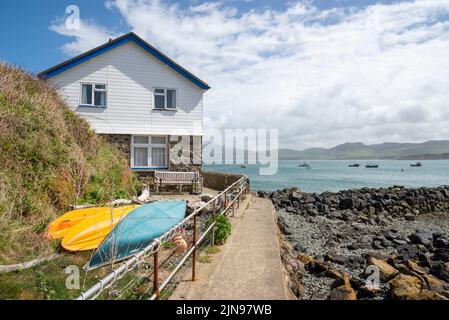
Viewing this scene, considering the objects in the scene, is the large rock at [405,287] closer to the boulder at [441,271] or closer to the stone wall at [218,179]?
the boulder at [441,271]

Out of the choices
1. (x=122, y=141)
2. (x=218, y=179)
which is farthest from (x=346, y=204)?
(x=122, y=141)

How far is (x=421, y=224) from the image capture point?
18.7m

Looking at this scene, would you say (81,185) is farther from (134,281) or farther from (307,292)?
(307,292)

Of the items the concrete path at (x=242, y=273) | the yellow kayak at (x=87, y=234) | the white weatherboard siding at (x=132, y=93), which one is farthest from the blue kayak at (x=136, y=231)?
the white weatherboard siding at (x=132, y=93)

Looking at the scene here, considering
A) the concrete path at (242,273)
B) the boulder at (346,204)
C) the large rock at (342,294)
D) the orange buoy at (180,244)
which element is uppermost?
the orange buoy at (180,244)

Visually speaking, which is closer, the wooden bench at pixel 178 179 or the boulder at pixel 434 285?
the boulder at pixel 434 285

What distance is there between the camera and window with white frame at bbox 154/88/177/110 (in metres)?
17.6

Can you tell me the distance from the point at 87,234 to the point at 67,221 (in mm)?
771

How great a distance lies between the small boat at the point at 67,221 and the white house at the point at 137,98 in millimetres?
8737

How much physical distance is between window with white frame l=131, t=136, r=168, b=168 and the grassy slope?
345 centimetres

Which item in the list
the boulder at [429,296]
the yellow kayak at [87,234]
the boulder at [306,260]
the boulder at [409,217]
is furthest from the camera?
the boulder at [409,217]

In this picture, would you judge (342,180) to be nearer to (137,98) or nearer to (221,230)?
(137,98)

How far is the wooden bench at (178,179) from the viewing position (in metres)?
15.8

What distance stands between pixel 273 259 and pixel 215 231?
157 centimetres
